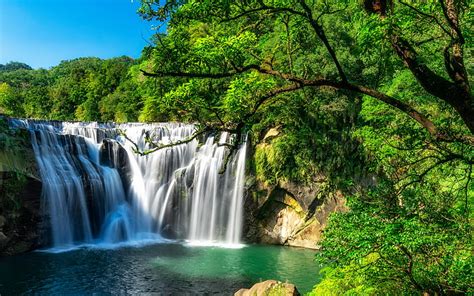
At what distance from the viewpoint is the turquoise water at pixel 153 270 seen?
44.7 ft

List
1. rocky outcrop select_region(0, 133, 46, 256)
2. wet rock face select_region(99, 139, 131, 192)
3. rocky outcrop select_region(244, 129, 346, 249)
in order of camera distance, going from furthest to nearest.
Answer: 1. wet rock face select_region(99, 139, 131, 192)
2. rocky outcrop select_region(244, 129, 346, 249)
3. rocky outcrop select_region(0, 133, 46, 256)

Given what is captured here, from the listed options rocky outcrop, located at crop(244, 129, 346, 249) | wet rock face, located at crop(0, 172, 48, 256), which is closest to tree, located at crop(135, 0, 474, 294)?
rocky outcrop, located at crop(244, 129, 346, 249)

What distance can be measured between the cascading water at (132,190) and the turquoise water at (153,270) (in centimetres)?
250

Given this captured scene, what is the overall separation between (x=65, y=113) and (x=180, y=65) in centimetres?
5623

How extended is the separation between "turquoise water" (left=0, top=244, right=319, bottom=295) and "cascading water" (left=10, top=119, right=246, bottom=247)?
250 centimetres

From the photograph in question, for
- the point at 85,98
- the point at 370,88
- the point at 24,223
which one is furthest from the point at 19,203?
the point at 85,98

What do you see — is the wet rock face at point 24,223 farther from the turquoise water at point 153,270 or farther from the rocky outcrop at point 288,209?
the rocky outcrop at point 288,209

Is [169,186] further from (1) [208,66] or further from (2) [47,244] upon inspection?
(1) [208,66]

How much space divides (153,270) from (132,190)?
8.89 metres

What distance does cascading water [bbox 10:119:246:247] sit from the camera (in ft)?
66.9

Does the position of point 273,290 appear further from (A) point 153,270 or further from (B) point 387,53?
(B) point 387,53

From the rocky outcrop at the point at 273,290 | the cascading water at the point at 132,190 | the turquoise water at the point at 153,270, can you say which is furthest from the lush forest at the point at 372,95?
the cascading water at the point at 132,190

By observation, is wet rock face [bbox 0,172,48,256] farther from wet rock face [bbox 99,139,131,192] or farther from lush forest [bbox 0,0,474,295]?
lush forest [bbox 0,0,474,295]

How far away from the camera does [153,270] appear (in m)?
15.5
